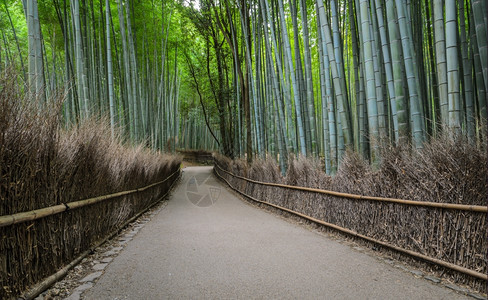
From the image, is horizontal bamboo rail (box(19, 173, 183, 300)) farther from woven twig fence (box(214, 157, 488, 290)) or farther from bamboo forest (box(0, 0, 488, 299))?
woven twig fence (box(214, 157, 488, 290))

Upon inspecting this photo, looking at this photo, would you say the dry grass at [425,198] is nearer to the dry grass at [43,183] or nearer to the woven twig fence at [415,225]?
the woven twig fence at [415,225]

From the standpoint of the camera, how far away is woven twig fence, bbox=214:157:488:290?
2.02 meters

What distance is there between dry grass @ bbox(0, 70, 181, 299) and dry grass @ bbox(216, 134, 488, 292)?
2586 mm

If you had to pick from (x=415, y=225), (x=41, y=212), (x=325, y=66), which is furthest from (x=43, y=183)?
(x=325, y=66)

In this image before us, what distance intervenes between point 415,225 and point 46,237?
105 inches

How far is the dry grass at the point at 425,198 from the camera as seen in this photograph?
204 centimetres

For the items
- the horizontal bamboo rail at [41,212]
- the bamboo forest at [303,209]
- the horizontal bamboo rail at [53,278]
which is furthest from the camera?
the bamboo forest at [303,209]

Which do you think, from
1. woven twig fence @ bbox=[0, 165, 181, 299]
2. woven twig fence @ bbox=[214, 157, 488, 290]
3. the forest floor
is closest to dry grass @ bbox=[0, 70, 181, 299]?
woven twig fence @ bbox=[0, 165, 181, 299]

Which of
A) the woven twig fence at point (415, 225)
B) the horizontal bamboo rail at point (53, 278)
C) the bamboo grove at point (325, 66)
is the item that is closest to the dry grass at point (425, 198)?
the woven twig fence at point (415, 225)

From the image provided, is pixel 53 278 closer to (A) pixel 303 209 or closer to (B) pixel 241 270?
(B) pixel 241 270

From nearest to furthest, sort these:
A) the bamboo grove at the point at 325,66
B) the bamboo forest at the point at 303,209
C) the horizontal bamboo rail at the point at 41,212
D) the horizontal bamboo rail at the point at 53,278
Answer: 1. the horizontal bamboo rail at the point at 41,212
2. the horizontal bamboo rail at the point at 53,278
3. the bamboo forest at the point at 303,209
4. the bamboo grove at the point at 325,66

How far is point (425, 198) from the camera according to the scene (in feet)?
8.06

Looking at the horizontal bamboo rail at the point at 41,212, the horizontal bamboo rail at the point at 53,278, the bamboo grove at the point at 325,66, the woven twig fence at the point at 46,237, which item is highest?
the bamboo grove at the point at 325,66

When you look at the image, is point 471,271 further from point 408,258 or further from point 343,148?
point 343,148
